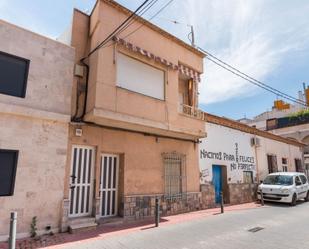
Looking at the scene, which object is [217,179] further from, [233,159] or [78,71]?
[78,71]

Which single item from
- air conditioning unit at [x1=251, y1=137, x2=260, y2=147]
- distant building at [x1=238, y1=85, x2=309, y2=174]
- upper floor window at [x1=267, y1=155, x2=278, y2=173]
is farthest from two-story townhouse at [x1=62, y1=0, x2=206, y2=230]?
distant building at [x1=238, y1=85, x2=309, y2=174]

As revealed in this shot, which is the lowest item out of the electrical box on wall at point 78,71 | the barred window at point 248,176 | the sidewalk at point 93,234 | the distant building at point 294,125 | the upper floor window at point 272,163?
the sidewalk at point 93,234

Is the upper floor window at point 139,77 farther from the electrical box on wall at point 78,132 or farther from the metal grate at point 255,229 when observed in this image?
the metal grate at point 255,229

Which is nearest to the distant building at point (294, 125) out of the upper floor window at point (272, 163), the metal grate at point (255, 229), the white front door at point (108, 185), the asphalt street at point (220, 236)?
the upper floor window at point (272, 163)

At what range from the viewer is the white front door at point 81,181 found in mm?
8023

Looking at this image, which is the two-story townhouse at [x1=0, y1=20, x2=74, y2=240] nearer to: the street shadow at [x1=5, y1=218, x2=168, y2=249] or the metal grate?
the street shadow at [x1=5, y1=218, x2=168, y2=249]

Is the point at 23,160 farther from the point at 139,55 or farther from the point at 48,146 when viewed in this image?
the point at 139,55

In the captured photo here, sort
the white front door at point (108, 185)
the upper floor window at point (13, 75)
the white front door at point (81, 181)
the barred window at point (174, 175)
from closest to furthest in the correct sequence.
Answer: the upper floor window at point (13, 75) < the white front door at point (81, 181) < the white front door at point (108, 185) < the barred window at point (174, 175)

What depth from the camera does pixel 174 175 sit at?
1110 cm

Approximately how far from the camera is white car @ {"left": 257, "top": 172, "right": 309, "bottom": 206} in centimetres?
1268

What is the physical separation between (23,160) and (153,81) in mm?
5470

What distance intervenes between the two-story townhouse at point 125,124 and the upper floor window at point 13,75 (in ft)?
5.23

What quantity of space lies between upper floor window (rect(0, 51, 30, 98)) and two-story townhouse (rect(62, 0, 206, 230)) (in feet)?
5.23

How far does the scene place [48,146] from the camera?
24.5ft
